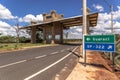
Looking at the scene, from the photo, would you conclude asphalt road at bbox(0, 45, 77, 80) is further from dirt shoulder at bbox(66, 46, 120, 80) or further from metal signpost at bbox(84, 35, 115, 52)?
metal signpost at bbox(84, 35, 115, 52)

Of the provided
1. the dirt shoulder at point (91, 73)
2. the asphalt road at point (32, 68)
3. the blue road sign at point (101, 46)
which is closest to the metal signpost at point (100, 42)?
the blue road sign at point (101, 46)

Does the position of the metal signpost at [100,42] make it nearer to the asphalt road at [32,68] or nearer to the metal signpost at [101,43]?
the metal signpost at [101,43]

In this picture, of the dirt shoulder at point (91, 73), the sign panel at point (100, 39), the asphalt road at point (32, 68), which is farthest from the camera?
the sign panel at point (100, 39)

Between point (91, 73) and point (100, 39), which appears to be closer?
point (91, 73)

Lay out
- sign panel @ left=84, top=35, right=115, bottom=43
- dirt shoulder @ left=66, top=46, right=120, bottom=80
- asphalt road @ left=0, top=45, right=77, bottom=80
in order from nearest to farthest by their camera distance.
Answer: asphalt road @ left=0, top=45, right=77, bottom=80 → dirt shoulder @ left=66, top=46, right=120, bottom=80 → sign panel @ left=84, top=35, right=115, bottom=43

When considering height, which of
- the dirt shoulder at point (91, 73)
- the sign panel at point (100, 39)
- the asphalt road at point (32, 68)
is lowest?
the dirt shoulder at point (91, 73)

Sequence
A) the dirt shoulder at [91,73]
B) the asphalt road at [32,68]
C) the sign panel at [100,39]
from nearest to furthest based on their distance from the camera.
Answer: the asphalt road at [32,68], the dirt shoulder at [91,73], the sign panel at [100,39]

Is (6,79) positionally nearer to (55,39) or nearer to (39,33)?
(55,39)

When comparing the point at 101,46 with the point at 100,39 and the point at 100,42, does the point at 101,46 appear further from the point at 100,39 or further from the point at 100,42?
the point at 100,39

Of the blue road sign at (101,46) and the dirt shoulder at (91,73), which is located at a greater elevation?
the blue road sign at (101,46)

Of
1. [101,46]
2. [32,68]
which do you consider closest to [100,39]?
[101,46]

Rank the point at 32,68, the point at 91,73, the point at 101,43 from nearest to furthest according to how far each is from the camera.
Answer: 1. the point at 91,73
2. the point at 32,68
3. the point at 101,43

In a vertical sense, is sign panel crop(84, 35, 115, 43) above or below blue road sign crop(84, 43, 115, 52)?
above

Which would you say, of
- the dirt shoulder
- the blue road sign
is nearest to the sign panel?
the blue road sign
